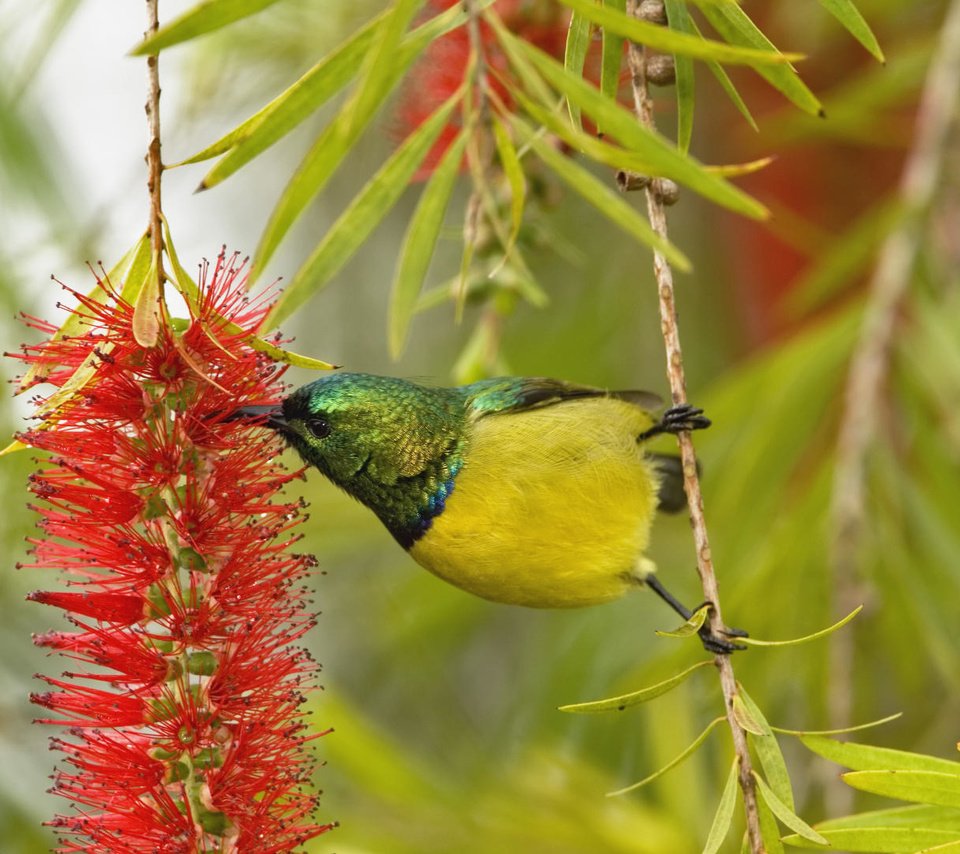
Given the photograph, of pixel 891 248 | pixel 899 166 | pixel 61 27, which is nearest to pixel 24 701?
pixel 61 27

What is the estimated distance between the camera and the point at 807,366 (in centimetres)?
310

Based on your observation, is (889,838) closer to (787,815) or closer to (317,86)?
(787,815)

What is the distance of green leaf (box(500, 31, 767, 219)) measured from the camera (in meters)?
1.14

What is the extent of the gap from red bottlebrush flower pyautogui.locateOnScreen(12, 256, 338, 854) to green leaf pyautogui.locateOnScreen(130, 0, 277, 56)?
17.4 inches

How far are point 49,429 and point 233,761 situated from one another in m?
0.46

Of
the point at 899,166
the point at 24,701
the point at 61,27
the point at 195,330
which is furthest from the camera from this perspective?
the point at 899,166

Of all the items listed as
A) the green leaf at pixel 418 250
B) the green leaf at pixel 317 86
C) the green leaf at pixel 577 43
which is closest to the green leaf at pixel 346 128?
the green leaf at pixel 317 86

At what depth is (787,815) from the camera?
4.45ft

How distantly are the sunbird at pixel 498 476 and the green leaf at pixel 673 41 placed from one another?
107cm

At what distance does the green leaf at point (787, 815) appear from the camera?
52.0 inches

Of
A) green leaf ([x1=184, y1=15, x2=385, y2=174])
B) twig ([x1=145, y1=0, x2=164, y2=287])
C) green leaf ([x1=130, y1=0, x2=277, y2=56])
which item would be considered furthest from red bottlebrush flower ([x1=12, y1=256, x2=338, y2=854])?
green leaf ([x1=130, y1=0, x2=277, y2=56])

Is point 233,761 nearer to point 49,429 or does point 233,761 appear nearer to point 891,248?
point 49,429

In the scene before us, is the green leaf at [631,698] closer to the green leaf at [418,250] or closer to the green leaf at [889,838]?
the green leaf at [889,838]

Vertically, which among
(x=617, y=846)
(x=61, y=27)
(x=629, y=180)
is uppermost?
(x=61, y=27)
